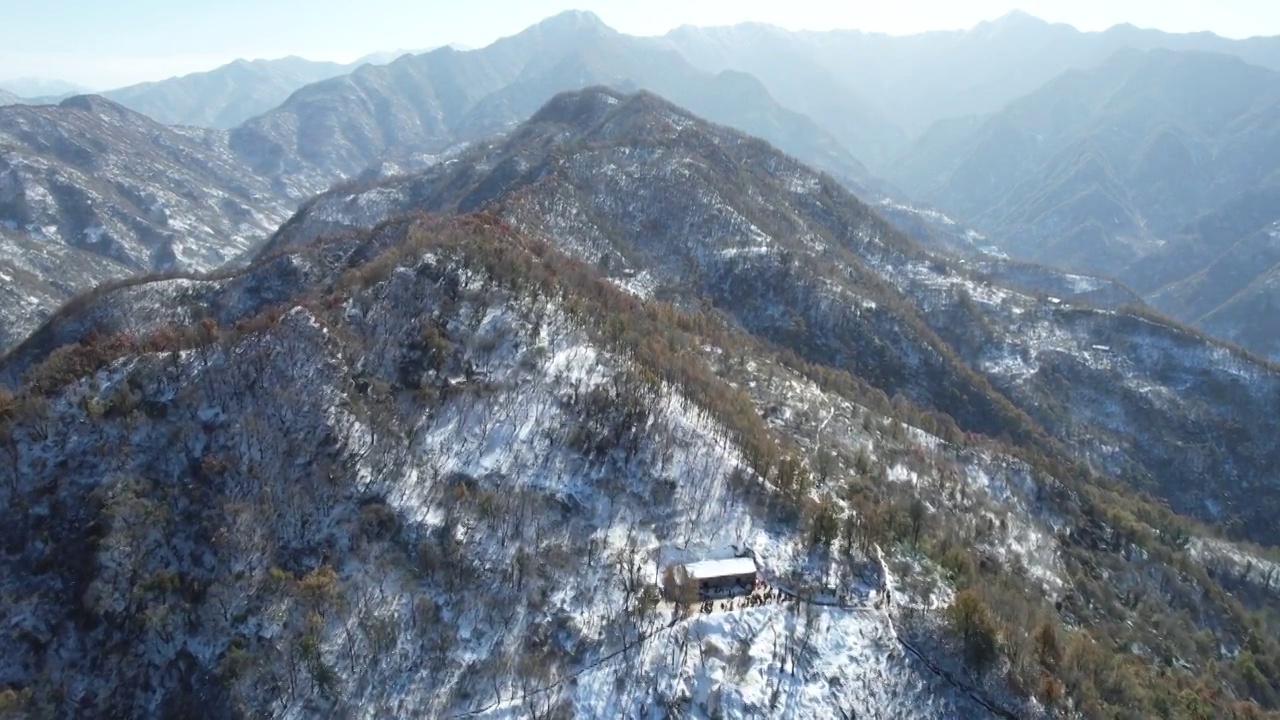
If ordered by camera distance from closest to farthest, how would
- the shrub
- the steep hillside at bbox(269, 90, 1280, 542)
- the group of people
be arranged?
the group of people
the shrub
the steep hillside at bbox(269, 90, 1280, 542)

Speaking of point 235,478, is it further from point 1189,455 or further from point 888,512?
point 1189,455

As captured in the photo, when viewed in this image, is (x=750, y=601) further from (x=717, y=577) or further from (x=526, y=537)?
(x=526, y=537)

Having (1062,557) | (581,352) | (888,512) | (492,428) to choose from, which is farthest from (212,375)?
(1062,557)

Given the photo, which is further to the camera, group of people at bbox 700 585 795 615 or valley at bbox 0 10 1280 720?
group of people at bbox 700 585 795 615

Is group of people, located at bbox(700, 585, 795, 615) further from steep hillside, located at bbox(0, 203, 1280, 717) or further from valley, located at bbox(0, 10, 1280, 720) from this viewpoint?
steep hillside, located at bbox(0, 203, 1280, 717)

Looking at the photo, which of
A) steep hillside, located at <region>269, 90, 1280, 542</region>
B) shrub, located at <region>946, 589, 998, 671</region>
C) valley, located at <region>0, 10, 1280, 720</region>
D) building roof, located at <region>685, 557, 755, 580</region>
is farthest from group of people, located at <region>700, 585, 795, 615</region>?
steep hillside, located at <region>269, 90, 1280, 542</region>

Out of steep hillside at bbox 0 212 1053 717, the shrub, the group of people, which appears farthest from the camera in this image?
the shrub
